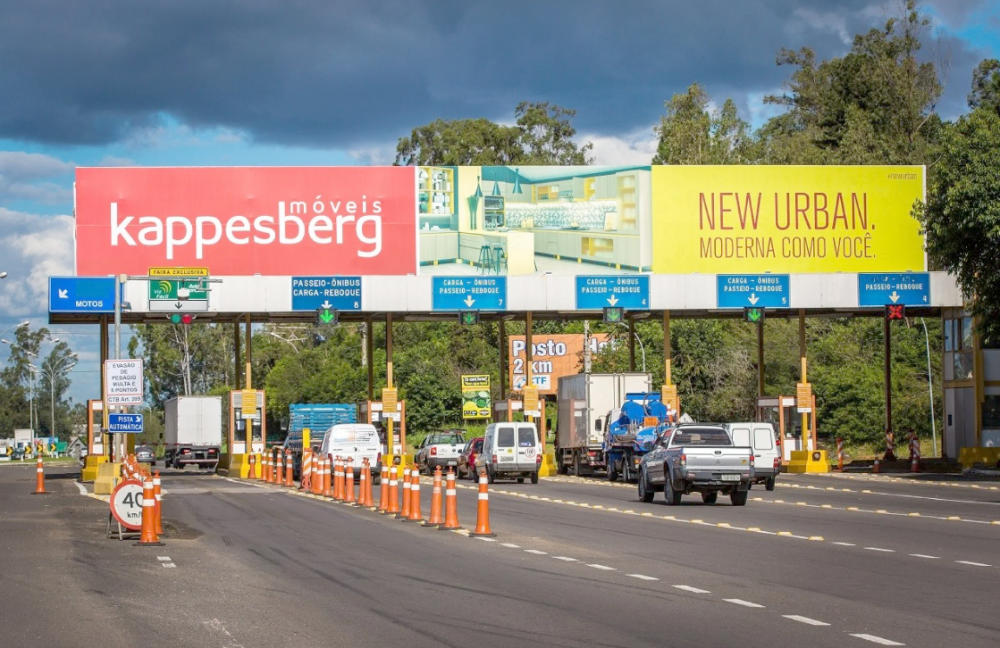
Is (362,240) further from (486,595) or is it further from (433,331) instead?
(433,331)

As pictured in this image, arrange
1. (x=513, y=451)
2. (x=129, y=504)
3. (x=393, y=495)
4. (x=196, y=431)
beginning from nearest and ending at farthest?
(x=129, y=504)
(x=393, y=495)
(x=513, y=451)
(x=196, y=431)

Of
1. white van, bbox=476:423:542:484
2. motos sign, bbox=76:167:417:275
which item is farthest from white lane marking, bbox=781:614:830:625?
motos sign, bbox=76:167:417:275

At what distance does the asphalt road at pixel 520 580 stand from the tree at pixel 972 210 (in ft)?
52.5

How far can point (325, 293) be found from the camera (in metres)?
49.2

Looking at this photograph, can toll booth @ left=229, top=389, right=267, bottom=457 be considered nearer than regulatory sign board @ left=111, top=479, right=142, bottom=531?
No

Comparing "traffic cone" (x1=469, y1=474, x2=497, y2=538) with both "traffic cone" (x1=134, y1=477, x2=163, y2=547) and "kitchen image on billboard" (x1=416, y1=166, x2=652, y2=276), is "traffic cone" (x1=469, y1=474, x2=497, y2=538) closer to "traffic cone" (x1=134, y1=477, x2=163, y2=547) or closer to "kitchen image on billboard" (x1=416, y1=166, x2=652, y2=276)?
"traffic cone" (x1=134, y1=477, x2=163, y2=547)

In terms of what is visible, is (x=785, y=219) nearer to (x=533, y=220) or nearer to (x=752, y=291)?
(x=752, y=291)

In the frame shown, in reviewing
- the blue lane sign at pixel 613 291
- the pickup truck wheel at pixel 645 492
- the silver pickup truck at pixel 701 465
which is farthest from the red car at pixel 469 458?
the silver pickup truck at pixel 701 465

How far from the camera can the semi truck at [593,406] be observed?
48.5m

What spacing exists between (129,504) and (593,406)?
28.7m

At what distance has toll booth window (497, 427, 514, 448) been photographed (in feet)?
147

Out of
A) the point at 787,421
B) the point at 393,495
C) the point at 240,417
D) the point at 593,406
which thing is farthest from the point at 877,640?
the point at 240,417

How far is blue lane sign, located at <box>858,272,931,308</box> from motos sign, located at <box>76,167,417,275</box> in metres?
15.7

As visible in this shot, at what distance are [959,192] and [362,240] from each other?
20486 millimetres
